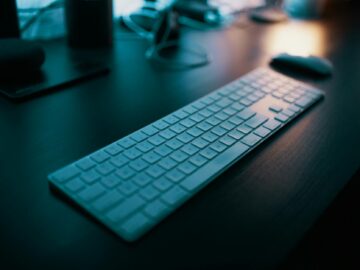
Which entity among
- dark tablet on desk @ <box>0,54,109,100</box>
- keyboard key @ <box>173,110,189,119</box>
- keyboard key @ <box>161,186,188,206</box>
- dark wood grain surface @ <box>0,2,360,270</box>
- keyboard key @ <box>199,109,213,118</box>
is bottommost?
dark wood grain surface @ <box>0,2,360,270</box>

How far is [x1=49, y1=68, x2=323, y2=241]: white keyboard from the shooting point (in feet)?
1.34

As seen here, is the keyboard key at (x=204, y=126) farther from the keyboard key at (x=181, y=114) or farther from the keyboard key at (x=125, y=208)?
the keyboard key at (x=125, y=208)

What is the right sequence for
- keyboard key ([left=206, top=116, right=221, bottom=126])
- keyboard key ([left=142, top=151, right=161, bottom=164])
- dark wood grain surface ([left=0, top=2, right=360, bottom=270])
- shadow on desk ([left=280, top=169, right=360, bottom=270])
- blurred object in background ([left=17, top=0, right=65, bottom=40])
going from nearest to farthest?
dark wood grain surface ([left=0, top=2, right=360, bottom=270]) → keyboard key ([left=142, top=151, right=161, bottom=164]) → keyboard key ([left=206, top=116, right=221, bottom=126]) → shadow on desk ([left=280, top=169, right=360, bottom=270]) → blurred object in background ([left=17, top=0, right=65, bottom=40])

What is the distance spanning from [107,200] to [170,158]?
0.36 feet

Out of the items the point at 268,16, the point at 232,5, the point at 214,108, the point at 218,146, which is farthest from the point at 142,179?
the point at 232,5

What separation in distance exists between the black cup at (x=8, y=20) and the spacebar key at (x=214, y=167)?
0.55 metres

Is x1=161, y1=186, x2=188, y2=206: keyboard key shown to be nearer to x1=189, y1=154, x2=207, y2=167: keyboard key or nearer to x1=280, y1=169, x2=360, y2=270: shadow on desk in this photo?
x1=189, y1=154, x2=207, y2=167: keyboard key

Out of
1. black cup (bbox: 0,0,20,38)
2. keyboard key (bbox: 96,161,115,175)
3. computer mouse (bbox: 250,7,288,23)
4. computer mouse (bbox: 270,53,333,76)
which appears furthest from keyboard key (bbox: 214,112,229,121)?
computer mouse (bbox: 250,7,288,23)

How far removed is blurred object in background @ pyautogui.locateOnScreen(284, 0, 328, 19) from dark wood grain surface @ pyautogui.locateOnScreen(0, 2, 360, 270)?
1.76 feet

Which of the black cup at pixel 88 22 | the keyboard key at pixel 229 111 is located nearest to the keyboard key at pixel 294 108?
the keyboard key at pixel 229 111

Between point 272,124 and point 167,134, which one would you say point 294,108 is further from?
point 167,134

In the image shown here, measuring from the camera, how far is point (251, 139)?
56 centimetres

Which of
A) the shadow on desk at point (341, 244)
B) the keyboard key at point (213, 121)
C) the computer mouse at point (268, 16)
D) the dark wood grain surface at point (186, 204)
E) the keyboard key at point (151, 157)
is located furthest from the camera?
the computer mouse at point (268, 16)

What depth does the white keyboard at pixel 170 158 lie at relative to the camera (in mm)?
409
